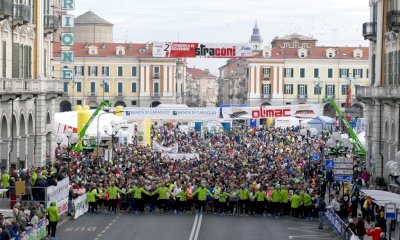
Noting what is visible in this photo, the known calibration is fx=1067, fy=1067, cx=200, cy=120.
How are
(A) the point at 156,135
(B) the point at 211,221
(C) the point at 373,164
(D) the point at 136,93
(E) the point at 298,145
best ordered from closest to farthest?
(B) the point at 211,221 → (C) the point at 373,164 → (E) the point at 298,145 → (A) the point at 156,135 → (D) the point at 136,93

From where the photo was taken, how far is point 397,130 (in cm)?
5362

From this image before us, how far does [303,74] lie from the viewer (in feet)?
479

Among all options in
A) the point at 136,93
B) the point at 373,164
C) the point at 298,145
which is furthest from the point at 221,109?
the point at 136,93

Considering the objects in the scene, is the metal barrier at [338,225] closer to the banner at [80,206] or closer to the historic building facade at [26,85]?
the banner at [80,206]

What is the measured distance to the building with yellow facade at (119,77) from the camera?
143375mm

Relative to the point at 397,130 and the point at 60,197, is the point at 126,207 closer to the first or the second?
the point at 60,197

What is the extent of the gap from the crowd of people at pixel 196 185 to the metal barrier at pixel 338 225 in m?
0.53

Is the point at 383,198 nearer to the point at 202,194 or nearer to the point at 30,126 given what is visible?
the point at 202,194

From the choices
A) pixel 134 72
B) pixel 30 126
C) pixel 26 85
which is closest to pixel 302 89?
pixel 134 72

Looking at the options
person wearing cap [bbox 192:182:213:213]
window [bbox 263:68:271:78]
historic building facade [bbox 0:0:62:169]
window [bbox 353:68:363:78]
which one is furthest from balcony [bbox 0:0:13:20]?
window [bbox 263:68:271:78]

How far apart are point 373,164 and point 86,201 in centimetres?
2171

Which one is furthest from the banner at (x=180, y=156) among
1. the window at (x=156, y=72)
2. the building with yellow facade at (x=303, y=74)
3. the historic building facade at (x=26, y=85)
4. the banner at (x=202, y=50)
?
the window at (x=156, y=72)

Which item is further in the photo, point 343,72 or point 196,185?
point 343,72

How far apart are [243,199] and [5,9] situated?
568 inches
